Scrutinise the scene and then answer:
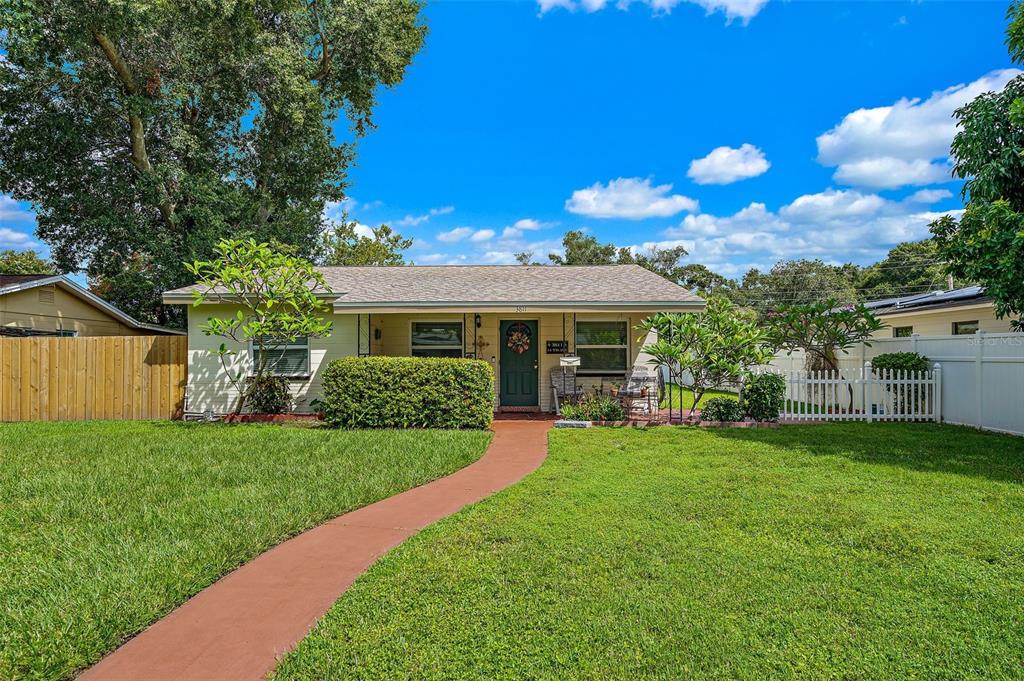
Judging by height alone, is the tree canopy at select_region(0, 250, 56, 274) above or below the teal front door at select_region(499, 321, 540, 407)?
above

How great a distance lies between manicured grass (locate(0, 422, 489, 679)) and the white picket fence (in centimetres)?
681

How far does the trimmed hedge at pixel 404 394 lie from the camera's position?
9875 millimetres

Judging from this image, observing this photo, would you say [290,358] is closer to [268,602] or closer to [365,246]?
[268,602]

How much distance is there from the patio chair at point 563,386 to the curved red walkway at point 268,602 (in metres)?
6.50

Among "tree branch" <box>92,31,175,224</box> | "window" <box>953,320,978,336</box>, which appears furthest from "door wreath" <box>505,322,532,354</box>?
"tree branch" <box>92,31,175,224</box>

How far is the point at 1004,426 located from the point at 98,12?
21684mm

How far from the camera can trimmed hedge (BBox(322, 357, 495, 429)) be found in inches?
389

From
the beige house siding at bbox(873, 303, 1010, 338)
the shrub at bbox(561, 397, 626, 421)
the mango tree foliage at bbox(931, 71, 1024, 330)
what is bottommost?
the shrub at bbox(561, 397, 626, 421)

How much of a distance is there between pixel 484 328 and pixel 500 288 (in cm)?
104

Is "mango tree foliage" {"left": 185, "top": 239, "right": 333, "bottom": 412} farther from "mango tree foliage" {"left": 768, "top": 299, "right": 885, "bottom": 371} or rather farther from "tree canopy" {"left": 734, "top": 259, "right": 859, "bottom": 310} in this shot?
"tree canopy" {"left": 734, "top": 259, "right": 859, "bottom": 310}

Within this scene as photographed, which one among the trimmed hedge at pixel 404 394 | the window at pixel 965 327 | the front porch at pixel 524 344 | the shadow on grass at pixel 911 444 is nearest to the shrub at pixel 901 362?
the shadow on grass at pixel 911 444

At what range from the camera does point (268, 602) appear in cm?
340

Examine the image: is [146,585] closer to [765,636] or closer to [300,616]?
[300,616]

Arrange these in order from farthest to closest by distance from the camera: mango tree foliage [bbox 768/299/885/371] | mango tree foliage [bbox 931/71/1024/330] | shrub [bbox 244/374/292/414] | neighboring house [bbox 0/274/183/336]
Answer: neighboring house [bbox 0/274/183/336] → shrub [bbox 244/374/292/414] → mango tree foliage [bbox 768/299/885/371] → mango tree foliage [bbox 931/71/1024/330]
